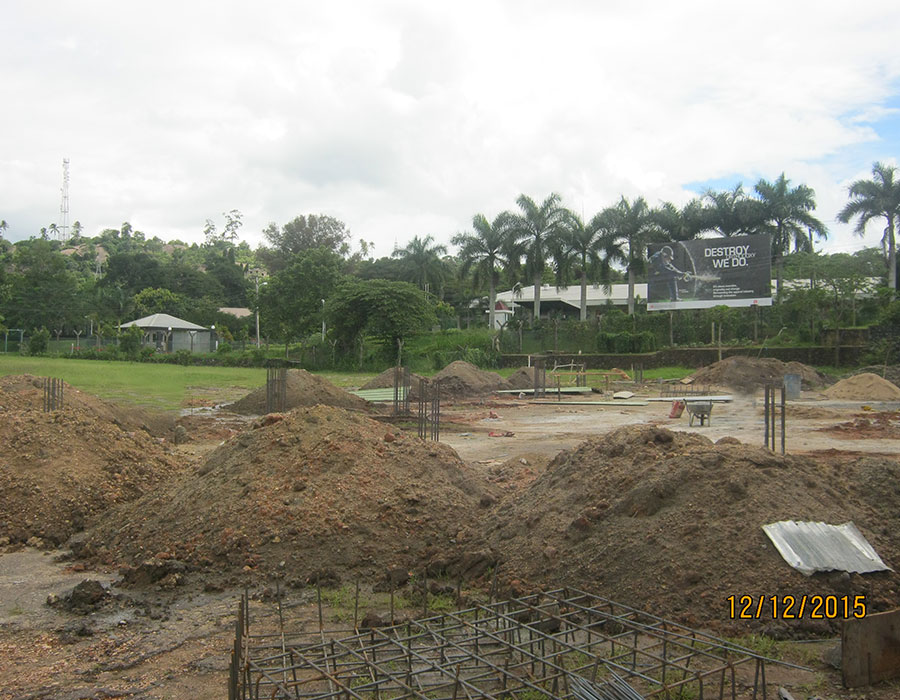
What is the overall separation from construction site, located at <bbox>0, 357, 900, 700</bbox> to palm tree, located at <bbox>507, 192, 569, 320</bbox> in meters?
41.7

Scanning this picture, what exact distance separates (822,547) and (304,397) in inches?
709

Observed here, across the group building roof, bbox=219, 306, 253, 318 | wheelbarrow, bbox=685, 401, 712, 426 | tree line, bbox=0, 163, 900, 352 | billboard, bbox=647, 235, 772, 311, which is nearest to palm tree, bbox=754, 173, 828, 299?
tree line, bbox=0, 163, 900, 352

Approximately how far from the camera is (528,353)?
157 feet

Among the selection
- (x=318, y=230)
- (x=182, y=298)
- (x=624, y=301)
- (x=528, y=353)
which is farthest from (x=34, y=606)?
(x=318, y=230)

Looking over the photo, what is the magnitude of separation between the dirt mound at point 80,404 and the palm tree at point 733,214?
1612 inches

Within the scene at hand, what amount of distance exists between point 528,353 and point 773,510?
1645 inches

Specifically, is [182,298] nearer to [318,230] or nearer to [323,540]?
[318,230]

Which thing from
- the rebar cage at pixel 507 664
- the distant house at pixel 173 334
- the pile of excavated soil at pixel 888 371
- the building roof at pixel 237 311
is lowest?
the rebar cage at pixel 507 664

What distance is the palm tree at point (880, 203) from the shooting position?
4725 centimetres

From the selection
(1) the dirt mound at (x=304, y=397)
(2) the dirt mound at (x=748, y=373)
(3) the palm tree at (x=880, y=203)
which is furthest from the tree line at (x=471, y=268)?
(1) the dirt mound at (x=304, y=397)

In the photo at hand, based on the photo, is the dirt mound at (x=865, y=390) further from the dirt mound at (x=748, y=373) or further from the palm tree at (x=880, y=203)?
the palm tree at (x=880, y=203)

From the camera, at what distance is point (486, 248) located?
5247 cm

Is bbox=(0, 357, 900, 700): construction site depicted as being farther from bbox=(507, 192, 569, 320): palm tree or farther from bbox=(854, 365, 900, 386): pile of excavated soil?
bbox=(507, 192, 569, 320): palm tree

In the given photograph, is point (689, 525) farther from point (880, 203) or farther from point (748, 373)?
point (880, 203)
